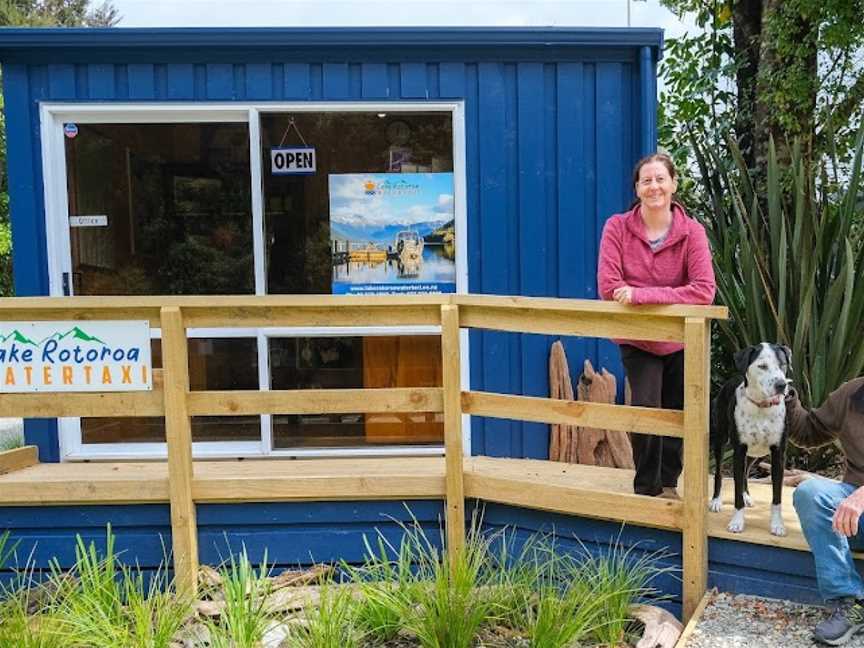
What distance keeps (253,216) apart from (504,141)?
5.36ft

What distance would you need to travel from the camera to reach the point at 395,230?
4.95 m

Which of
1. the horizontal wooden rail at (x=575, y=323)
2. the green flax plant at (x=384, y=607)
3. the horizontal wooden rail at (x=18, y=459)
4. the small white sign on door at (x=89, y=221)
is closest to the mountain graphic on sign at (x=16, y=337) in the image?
the horizontal wooden rail at (x=18, y=459)

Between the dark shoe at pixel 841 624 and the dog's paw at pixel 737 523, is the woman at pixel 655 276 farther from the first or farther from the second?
the dark shoe at pixel 841 624

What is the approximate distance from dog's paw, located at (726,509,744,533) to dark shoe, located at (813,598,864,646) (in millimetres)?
488

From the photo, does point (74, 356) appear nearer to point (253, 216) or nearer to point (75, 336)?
point (75, 336)

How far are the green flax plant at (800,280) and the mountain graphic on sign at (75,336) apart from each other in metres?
3.71

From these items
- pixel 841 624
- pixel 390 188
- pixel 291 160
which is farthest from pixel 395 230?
pixel 841 624

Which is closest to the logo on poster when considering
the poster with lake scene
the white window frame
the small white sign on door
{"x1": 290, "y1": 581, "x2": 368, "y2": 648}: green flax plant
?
the poster with lake scene

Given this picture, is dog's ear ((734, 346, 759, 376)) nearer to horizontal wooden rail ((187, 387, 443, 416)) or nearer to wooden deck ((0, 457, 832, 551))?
wooden deck ((0, 457, 832, 551))

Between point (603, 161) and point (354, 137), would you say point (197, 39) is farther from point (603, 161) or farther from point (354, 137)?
point (603, 161)

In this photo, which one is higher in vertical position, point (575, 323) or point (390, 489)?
point (575, 323)

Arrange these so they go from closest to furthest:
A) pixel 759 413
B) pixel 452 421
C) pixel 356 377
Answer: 1. pixel 759 413
2. pixel 452 421
3. pixel 356 377

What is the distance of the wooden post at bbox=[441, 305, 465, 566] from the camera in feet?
11.9

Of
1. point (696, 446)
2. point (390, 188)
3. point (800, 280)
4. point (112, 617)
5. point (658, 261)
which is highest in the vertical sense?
point (390, 188)
